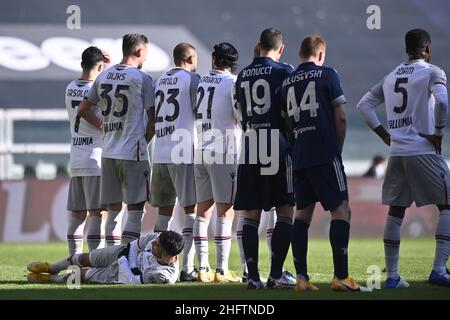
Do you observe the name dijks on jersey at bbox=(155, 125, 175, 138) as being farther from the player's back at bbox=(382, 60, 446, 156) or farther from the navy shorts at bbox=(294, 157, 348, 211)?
the player's back at bbox=(382, 60, 446, 156)

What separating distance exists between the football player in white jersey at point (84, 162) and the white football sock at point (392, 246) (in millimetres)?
3098

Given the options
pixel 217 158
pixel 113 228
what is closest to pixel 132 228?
pixel 113 228

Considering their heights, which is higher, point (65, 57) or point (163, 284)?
point (65, 57)

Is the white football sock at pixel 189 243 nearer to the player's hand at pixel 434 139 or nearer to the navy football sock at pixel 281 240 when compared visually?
the navy football sock at pixel 281 240

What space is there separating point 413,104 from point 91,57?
11.7ft

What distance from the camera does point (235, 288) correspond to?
982 cm

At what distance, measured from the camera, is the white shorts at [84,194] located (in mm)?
11344

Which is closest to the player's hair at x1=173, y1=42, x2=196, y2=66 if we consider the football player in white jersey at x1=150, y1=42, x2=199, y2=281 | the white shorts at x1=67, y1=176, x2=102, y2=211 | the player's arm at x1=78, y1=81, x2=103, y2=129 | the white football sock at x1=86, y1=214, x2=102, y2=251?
the football player in white jersey at x1=150, y1=42, x2=199, y2=281

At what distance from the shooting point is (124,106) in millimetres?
10945

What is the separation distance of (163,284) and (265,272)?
2.17 meters

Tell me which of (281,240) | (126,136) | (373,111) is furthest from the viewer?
(126,136)

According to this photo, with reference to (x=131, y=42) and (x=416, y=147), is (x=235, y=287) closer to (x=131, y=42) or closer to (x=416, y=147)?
(x=416, y=147)

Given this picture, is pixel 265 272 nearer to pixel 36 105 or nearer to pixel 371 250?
pixel 371 250

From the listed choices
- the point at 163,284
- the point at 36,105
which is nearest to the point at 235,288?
the point at 163,284
